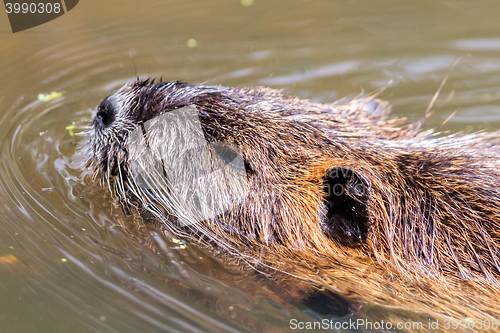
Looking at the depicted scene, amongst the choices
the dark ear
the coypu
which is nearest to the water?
the coypu

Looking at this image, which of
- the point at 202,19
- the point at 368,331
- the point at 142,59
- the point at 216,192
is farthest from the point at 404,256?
the point at 202,19

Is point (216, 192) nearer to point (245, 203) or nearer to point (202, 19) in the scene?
point (245, 203)

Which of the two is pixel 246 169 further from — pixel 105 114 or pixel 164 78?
pixel 164 78

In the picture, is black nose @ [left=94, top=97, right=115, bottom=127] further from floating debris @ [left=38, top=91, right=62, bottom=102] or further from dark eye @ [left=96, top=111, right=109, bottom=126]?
floating debris @ [left=38, top=91, right=62, bottom=102]

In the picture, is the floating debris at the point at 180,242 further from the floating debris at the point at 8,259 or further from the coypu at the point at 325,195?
the floating debris at the point at 8,259

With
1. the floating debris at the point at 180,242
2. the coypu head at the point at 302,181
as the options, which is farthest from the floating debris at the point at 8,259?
the floating debris at the point at 180,242
